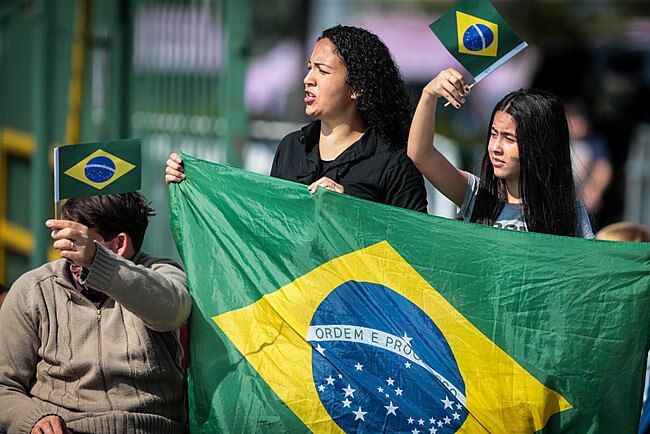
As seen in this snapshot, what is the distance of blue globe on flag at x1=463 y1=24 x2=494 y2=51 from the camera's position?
394 cm

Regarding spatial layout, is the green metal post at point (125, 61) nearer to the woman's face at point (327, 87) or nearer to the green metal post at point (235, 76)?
the green metal post at point (235, 76)

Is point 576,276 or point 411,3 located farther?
point 411,3

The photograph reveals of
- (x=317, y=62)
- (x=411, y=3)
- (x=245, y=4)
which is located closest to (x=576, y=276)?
(x=317, y=62)

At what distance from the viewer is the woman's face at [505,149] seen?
159 inches

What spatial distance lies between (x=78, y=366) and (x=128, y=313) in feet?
0.79

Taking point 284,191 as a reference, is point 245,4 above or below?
above

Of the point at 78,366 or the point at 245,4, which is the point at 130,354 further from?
the point at 245,4

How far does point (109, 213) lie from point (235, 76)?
3533 millimetres

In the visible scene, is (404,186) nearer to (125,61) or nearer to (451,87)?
(451,87)

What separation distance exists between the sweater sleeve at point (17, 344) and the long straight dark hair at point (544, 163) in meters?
1.74

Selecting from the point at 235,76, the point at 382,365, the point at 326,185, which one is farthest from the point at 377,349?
the point at 235,76

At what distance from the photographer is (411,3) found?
83.0 feet

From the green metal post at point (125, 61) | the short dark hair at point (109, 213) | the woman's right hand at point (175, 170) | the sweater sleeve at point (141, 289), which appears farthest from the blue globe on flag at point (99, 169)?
the green metal post at point (125, 61)

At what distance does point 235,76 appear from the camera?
732 centimetres
